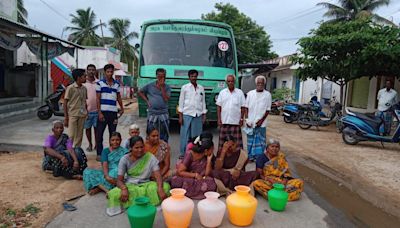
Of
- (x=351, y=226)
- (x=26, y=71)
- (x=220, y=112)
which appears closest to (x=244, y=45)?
(x=26, y=71)

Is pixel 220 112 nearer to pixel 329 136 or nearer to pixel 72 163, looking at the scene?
pixel 72 163

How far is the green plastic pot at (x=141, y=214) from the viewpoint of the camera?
8.70 feet

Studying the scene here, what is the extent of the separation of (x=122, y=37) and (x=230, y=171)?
1301 inches

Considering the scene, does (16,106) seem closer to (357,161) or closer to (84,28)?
(357,161)

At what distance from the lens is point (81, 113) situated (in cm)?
500

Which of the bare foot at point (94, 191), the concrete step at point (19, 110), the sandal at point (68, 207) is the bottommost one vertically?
the sandal at point (68, 207)

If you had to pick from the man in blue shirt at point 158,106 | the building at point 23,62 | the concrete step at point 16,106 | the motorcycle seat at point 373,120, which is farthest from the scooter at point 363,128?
the concrete step at point 16,106

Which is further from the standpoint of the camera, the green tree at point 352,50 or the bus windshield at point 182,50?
the green tree at point 352,50

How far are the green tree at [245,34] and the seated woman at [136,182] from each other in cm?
2338

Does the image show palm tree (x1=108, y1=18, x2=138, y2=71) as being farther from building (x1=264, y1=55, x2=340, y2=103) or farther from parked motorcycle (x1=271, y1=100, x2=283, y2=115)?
parked motorcycle (x1=271, y1=100, x2=283, y2=115)

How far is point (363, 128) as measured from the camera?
7328mm

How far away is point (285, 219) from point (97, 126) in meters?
3.26

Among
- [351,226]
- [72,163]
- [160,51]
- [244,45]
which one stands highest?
[244,45]

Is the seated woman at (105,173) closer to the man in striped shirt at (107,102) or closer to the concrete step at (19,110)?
the man in striped shirt at (107,102)
